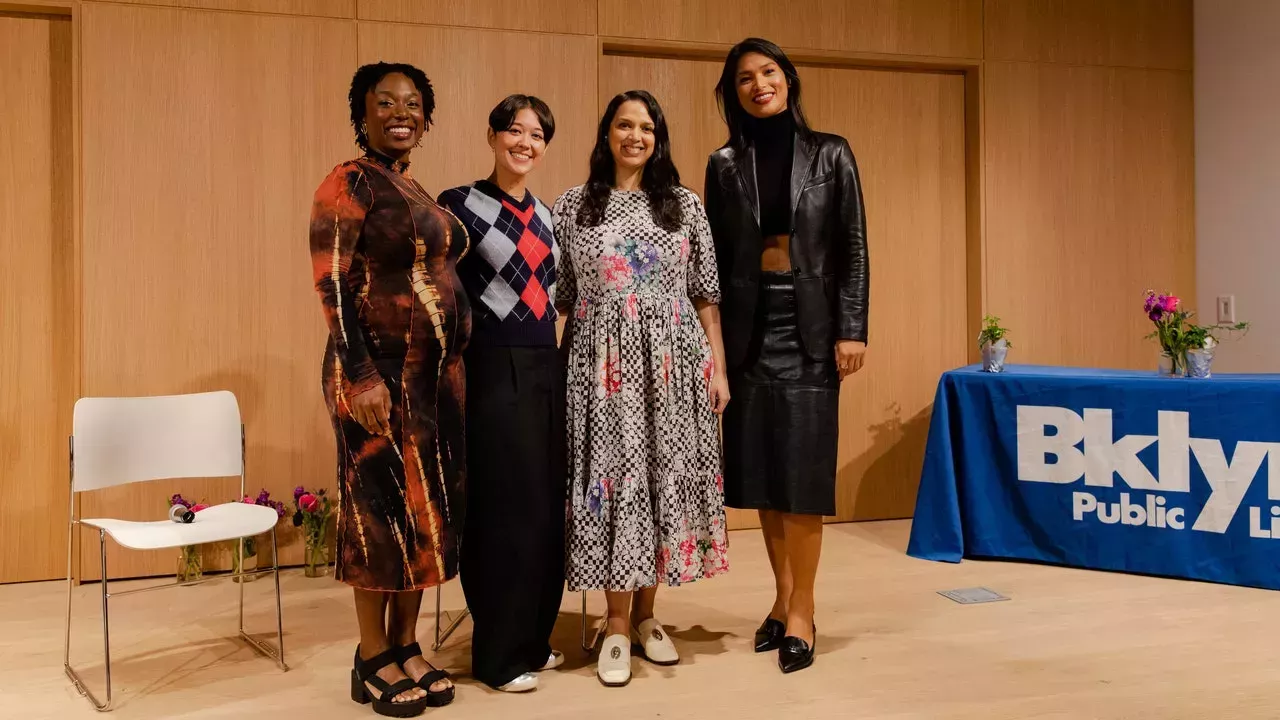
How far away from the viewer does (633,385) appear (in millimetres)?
2553

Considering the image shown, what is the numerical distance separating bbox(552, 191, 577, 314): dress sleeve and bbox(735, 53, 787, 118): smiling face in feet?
1.85

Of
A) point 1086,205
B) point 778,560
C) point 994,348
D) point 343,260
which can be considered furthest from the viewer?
point 1086,205

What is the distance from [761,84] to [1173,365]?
6.80 feet

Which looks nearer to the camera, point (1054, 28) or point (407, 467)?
point (407, 467)

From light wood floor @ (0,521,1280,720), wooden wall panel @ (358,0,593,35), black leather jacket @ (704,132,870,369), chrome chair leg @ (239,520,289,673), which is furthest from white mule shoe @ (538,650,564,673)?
wooden wall panel @ (358,0,593,35)

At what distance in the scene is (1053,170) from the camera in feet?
15.9

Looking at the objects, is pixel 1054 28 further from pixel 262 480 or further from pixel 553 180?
pixel 262 480

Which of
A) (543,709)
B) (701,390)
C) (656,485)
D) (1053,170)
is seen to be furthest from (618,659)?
(1053,170)

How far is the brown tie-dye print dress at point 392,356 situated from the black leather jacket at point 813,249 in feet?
2.59

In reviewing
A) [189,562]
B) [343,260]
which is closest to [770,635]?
[343,260]

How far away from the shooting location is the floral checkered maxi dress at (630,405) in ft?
8.36

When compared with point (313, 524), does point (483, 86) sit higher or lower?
higher

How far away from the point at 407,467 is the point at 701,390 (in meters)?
0.79

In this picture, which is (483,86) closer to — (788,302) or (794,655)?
(788,302)
